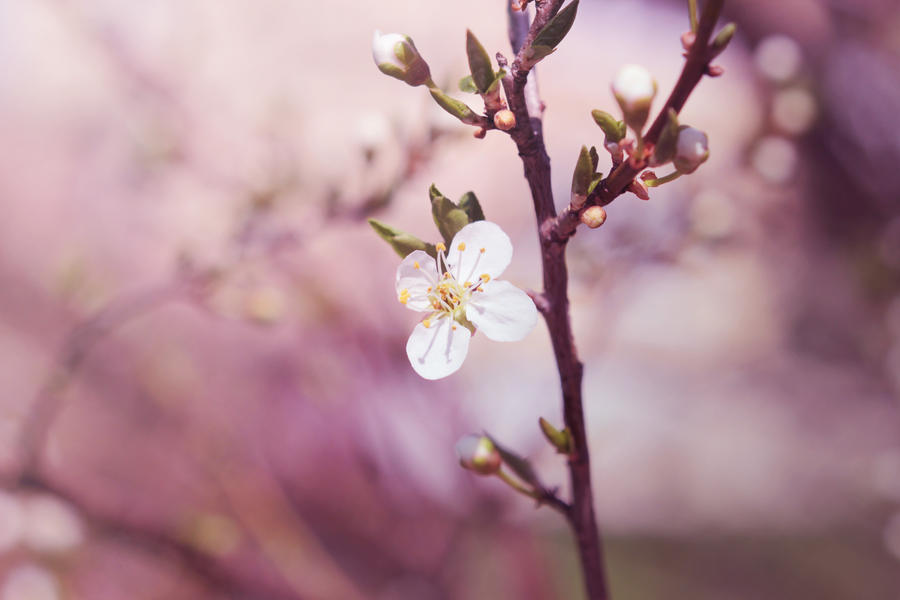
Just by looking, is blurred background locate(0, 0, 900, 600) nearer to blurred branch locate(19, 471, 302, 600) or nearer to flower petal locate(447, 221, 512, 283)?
blurred branch locate(19, 471, 302, 600)

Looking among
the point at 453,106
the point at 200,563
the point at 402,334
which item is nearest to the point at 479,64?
the point at 453,106

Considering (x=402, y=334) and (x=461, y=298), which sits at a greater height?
(x=402, y=334)

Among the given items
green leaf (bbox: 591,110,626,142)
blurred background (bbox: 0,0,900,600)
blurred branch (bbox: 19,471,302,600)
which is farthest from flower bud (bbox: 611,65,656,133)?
blurred branch (bbox: 19,471,302,600)

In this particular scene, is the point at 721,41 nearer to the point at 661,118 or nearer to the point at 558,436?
the point at 661,118

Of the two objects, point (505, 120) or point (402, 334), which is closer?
point (505, 120)

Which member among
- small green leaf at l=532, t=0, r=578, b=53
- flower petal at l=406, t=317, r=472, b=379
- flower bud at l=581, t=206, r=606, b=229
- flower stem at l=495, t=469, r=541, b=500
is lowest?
flower stem at l=495, t=469, r=541, b=500

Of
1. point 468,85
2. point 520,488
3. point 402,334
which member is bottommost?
point 520,488
